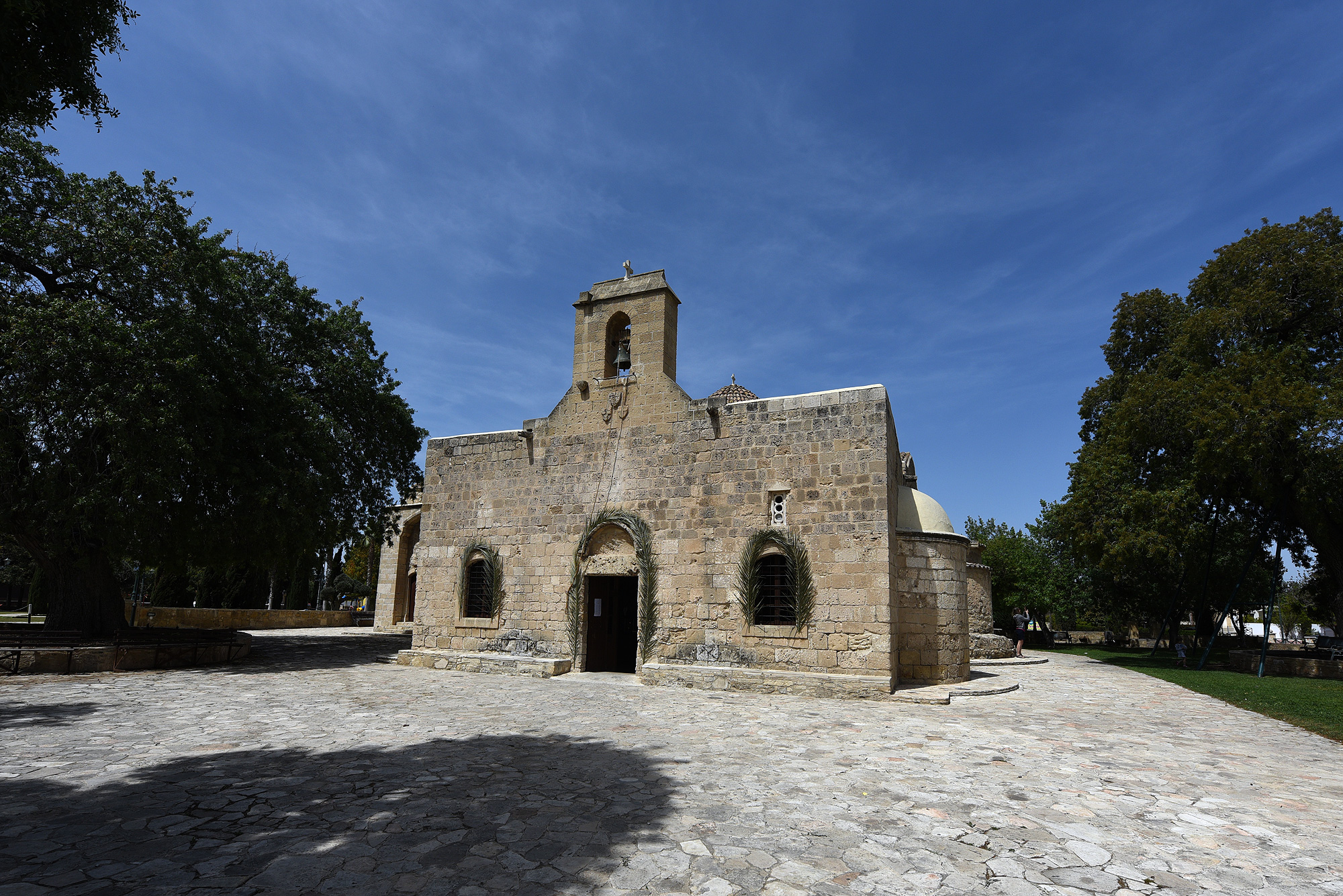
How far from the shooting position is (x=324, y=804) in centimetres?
518

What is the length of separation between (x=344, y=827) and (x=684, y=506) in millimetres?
9398

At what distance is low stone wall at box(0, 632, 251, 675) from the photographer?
11.8 metres

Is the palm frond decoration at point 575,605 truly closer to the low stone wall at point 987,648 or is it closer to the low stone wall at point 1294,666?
the low stone wall at point 987,648

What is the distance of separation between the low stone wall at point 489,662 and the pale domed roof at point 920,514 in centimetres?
758

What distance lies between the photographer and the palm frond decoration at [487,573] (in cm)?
1511

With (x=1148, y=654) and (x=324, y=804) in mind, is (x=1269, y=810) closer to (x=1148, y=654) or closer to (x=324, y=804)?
(x=324, y=804)

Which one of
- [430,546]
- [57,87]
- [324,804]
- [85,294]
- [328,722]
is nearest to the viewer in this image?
[324,804]

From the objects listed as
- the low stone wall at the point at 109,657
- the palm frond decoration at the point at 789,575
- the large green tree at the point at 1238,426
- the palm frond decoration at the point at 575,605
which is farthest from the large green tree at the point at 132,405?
the large green tree at the point at 1238,426

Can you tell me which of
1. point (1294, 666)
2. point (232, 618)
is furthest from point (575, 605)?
point (232, 618)

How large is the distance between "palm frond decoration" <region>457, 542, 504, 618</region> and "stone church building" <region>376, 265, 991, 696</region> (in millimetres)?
44

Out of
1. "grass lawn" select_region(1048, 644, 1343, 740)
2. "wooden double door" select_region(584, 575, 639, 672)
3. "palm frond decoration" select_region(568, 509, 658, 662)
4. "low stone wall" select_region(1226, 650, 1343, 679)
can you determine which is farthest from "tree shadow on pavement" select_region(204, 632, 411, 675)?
"low stone wall" select_region(1226, 650, 1343, 679)

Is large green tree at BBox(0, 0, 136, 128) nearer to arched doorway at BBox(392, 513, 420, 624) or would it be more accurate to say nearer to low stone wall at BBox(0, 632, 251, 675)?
low stone wall at BBox(0, 632, 251, 675)

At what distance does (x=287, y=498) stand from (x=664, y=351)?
8.66m

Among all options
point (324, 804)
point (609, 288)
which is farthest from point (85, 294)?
point (324, 804)
